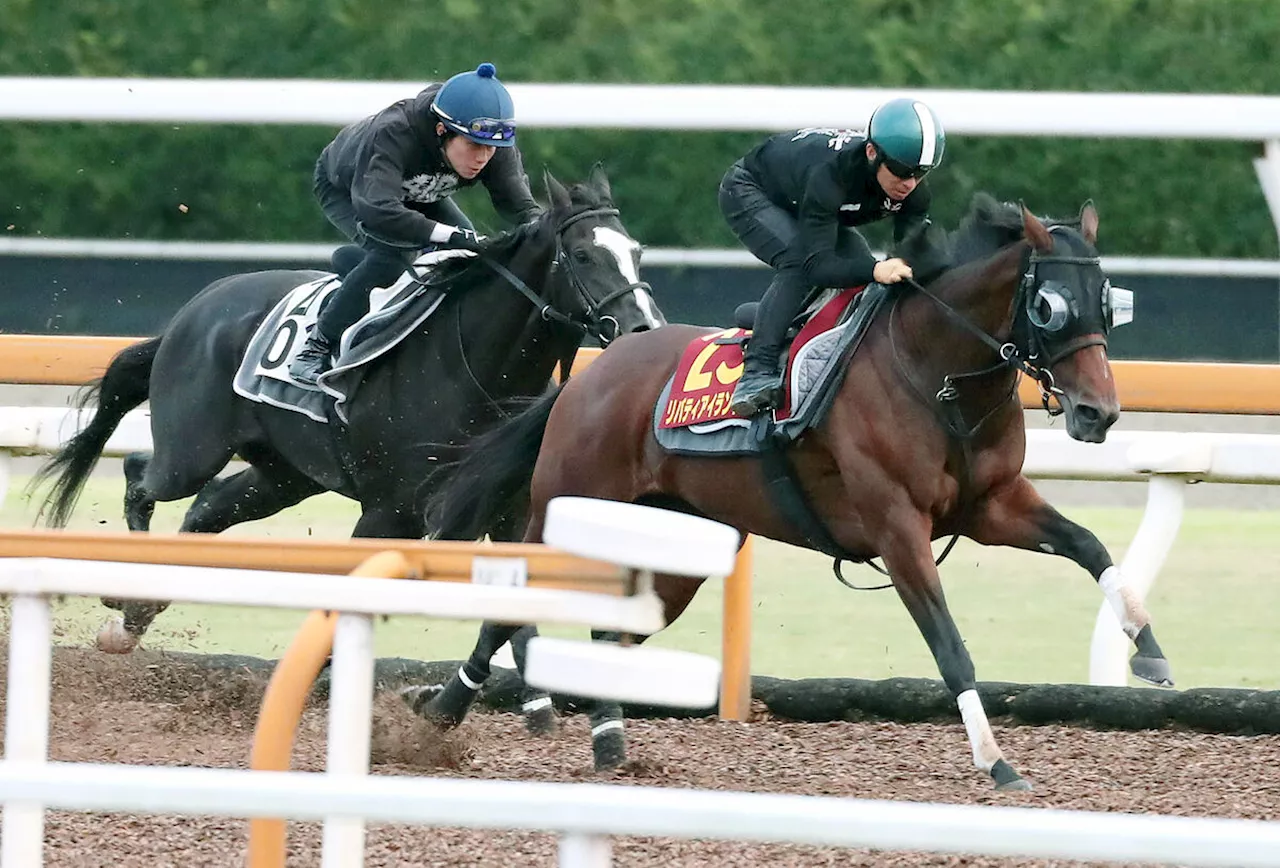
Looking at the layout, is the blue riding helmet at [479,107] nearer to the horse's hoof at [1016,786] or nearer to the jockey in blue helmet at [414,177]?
the jockey in blue helmet at [414,177]

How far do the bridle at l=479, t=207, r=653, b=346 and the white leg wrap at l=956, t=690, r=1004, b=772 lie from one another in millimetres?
1349

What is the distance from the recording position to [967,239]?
4.54m

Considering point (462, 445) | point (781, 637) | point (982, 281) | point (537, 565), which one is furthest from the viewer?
point (781, 637)

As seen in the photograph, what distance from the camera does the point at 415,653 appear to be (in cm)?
611

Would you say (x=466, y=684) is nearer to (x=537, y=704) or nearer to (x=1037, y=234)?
(x=537, y=704)

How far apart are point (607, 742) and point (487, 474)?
887 millimetres

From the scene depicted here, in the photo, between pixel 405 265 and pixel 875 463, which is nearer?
pixel 875 463

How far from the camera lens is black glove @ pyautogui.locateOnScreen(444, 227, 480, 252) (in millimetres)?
5094

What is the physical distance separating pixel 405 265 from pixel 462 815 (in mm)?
3886

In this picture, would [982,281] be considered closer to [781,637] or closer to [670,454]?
[670,454]

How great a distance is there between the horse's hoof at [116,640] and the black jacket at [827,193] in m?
2.16

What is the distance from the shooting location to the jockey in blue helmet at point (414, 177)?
16.4 ft

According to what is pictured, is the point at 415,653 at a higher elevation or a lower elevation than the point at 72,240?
lower

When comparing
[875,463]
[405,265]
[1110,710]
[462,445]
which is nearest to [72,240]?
[405,265]
